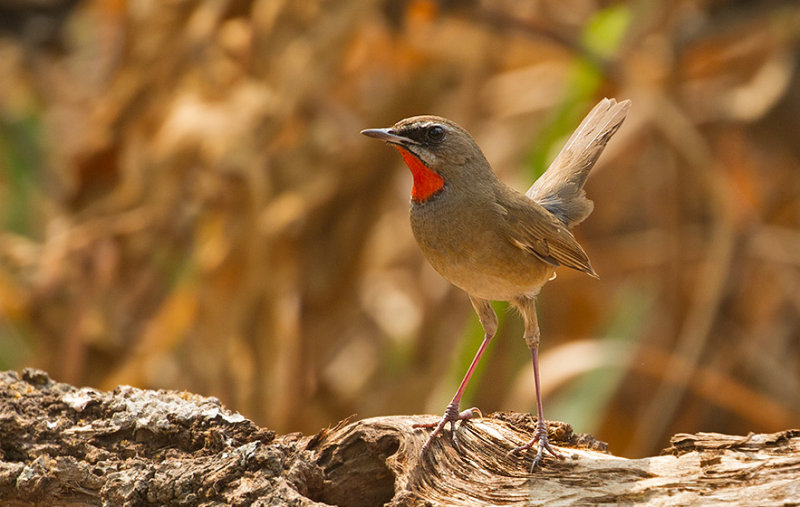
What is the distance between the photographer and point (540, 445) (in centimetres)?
343

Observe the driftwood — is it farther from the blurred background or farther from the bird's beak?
the blurred background

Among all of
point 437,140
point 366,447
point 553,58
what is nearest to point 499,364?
point 553,58

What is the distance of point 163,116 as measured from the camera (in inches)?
246

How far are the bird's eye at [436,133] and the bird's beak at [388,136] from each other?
0.07 m

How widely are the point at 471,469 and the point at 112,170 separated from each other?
4.00 m

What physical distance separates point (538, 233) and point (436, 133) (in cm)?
62

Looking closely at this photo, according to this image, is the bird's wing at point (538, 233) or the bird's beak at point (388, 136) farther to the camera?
the bird's wing at point (538, 233)

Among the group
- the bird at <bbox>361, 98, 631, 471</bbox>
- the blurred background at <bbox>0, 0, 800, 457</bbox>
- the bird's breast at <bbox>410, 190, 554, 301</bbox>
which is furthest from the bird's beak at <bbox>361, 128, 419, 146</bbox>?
the blurred background at <bbox>0, 0, 800, 457</bbox>

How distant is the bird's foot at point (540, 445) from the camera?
3.35m

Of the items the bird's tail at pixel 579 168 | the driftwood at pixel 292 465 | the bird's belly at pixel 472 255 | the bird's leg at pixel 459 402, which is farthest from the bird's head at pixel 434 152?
the driftwood at pixel 292 465

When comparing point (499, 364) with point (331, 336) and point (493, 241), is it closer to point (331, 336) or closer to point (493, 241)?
point (331, 336)

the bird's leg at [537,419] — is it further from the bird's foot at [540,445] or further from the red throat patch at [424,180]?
the red throat patch at [424,180]

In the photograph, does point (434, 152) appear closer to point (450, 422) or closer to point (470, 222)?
point (470, 222)

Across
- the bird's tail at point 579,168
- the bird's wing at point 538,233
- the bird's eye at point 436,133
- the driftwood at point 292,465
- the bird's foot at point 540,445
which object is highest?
the bird's tail at point 579,168
